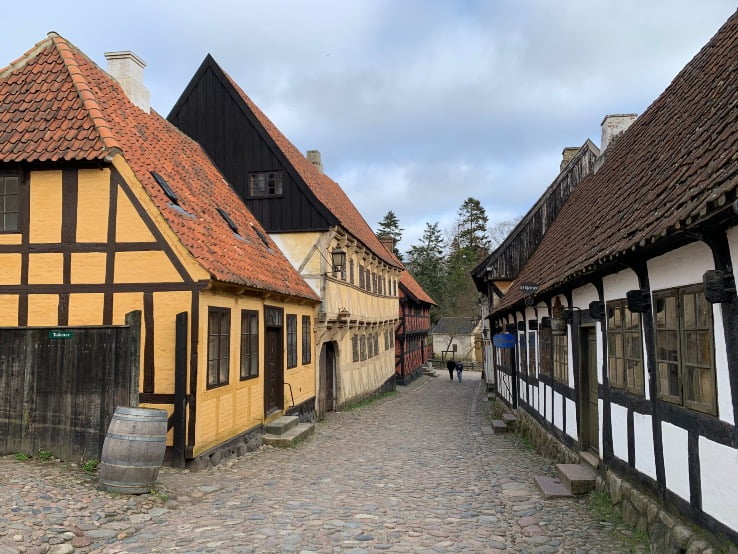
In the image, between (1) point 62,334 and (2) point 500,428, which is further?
(2) point 500,428

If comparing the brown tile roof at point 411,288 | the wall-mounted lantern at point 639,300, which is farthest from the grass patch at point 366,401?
the wall-mounted lantern at point 639,300

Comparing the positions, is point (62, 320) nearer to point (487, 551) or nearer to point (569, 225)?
point (487, 551)

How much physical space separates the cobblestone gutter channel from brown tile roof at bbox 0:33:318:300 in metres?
6.11

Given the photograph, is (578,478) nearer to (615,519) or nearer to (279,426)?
(615,519)

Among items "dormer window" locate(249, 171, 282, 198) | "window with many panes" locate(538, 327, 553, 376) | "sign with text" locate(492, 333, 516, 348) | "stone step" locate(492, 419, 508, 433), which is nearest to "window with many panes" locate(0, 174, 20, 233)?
"dormer window" locate(249, 171, 282, 198)

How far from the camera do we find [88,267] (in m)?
9.38

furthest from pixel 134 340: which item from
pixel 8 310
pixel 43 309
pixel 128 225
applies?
pixel 8 310

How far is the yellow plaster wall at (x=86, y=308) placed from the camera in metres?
9.34

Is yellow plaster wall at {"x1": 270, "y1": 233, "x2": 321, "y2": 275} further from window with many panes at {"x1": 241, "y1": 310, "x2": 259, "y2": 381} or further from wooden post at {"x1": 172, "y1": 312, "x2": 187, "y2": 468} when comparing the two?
wooden post at {"x1": 172, "y1": 312, "x2": 187, "y2": 468}

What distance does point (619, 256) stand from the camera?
233 inches

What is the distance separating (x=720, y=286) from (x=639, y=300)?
1721 millimetres

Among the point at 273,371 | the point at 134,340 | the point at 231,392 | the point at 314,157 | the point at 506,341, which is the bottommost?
the point at 231,392

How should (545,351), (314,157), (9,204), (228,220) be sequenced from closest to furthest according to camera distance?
(9,204) < (545,351) < (228,220) < (314,157)

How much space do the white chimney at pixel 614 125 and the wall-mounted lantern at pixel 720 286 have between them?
10020 mm
